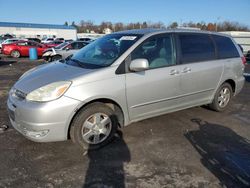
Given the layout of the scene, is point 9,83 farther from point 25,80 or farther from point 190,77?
point 190,77

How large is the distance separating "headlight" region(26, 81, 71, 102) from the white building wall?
55.8 meters

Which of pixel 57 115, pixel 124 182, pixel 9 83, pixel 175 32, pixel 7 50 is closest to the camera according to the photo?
pixel 124 182

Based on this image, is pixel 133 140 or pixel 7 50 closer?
pixel 133 140

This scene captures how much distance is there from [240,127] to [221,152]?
1.32 meters

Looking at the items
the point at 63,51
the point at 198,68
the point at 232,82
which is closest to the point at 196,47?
the point at 198,68

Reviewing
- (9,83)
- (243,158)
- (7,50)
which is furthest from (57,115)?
(7,50)

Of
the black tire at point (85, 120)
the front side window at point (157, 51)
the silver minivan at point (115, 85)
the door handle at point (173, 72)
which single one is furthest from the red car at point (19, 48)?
the black tire at point (85, 120)

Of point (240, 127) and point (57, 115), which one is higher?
point (57, 115)

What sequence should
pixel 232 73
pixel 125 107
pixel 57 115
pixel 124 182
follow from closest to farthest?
pixel 124 182 < pixel 57 115 < pixel 125 107 < pixel 232 73

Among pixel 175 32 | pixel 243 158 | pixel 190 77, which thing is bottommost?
pixel 243 158

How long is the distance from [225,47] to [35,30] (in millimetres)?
60164

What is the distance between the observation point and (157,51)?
4.23 m

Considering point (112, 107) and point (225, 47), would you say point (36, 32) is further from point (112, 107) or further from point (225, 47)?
point (112, 107)

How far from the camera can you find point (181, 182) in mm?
2990
